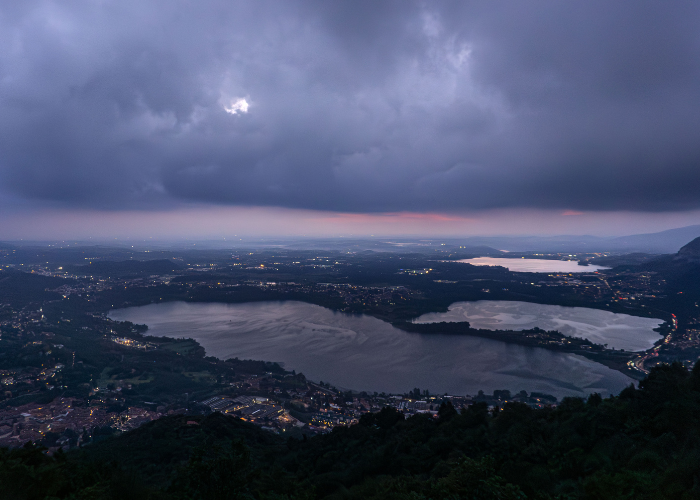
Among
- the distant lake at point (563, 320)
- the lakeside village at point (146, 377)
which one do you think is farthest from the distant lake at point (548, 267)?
the distant lake at point (563, 320)

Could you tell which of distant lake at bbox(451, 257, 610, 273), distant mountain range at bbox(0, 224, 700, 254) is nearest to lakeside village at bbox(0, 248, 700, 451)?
distant lake at bbox(451, 257, 610, 273)

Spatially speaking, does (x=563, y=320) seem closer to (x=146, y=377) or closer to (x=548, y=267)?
(x=146, y=377)

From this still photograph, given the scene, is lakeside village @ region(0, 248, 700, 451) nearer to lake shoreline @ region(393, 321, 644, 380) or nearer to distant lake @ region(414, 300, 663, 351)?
lake shoreline @ region(393, 321, 644, 380)

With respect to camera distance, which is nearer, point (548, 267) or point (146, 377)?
point (146, 377)

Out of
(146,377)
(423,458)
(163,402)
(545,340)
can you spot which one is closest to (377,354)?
(545,340)

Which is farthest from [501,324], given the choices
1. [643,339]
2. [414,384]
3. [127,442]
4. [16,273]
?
[16,273]

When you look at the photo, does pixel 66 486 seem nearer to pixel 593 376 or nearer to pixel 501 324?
pixel 593 376
